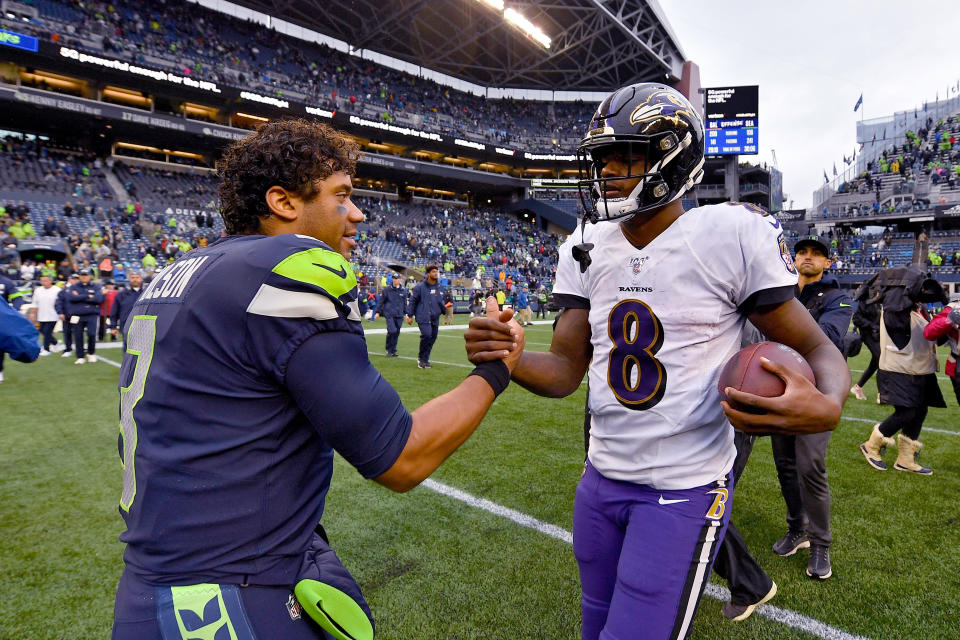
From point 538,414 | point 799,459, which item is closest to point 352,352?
point 799,459

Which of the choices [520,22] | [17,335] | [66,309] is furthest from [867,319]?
[520,22]

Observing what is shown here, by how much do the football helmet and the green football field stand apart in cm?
220

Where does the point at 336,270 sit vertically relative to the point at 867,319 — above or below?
above

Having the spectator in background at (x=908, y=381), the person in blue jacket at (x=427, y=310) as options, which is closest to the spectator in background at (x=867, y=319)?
the spectator in background at (x=908, y=381)

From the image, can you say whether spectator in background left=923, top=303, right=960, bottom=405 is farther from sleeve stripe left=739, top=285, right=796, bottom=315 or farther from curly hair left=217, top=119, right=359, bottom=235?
curly hair left=217, top=119, right=359, bottom=235

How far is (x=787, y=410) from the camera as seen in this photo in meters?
1.36

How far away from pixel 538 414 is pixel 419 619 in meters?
4.55

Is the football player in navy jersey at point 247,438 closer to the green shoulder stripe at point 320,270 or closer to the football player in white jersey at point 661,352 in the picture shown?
the green shoulder stripe at point 320,270

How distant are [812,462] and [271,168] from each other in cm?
347

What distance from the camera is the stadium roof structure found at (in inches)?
1356

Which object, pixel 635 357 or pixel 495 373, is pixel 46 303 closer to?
pixel 495 373

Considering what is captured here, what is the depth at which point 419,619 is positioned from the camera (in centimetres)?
275

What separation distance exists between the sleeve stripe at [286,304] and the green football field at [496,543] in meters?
2.19

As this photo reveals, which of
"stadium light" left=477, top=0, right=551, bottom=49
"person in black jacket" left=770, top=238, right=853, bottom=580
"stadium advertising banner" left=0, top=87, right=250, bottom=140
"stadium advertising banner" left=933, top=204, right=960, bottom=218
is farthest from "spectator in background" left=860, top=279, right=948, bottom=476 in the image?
"stadium advertising banner" left=933, top=204, right=960, bottom=218
